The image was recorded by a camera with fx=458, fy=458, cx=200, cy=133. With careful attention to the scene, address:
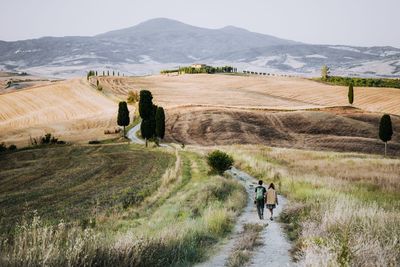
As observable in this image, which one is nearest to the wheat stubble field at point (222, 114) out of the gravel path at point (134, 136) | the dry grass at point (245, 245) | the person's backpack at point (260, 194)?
the gravel path at point (134, 136)

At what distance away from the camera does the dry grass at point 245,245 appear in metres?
12.2

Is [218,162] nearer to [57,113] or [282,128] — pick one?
[282,128]

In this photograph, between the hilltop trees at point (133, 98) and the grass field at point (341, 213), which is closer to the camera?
the grass field at point (341, 213)

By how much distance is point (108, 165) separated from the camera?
4491 centimetres

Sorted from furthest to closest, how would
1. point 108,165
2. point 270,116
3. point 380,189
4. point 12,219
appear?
point 270,116 < point 108,165 < point 380,189 < point 12,219

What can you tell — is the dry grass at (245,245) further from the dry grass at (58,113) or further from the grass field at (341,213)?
the dry grass at (58,113)

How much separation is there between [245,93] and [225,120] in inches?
1804

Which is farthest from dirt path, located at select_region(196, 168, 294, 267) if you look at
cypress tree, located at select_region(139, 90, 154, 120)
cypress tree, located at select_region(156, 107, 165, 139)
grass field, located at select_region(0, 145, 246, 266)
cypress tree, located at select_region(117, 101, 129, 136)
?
cypress tree, located at select_region(117, 101, 129, 136)

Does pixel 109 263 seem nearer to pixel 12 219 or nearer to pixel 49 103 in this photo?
pixel 12 219

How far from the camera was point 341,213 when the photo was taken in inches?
575

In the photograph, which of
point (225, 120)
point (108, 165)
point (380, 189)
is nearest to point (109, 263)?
point (380, 189)

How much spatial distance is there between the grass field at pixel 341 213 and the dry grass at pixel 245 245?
1.23 meters

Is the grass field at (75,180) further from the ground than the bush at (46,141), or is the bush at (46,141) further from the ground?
the grass field at (75,180)

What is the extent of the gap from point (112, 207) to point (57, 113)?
8326cm
